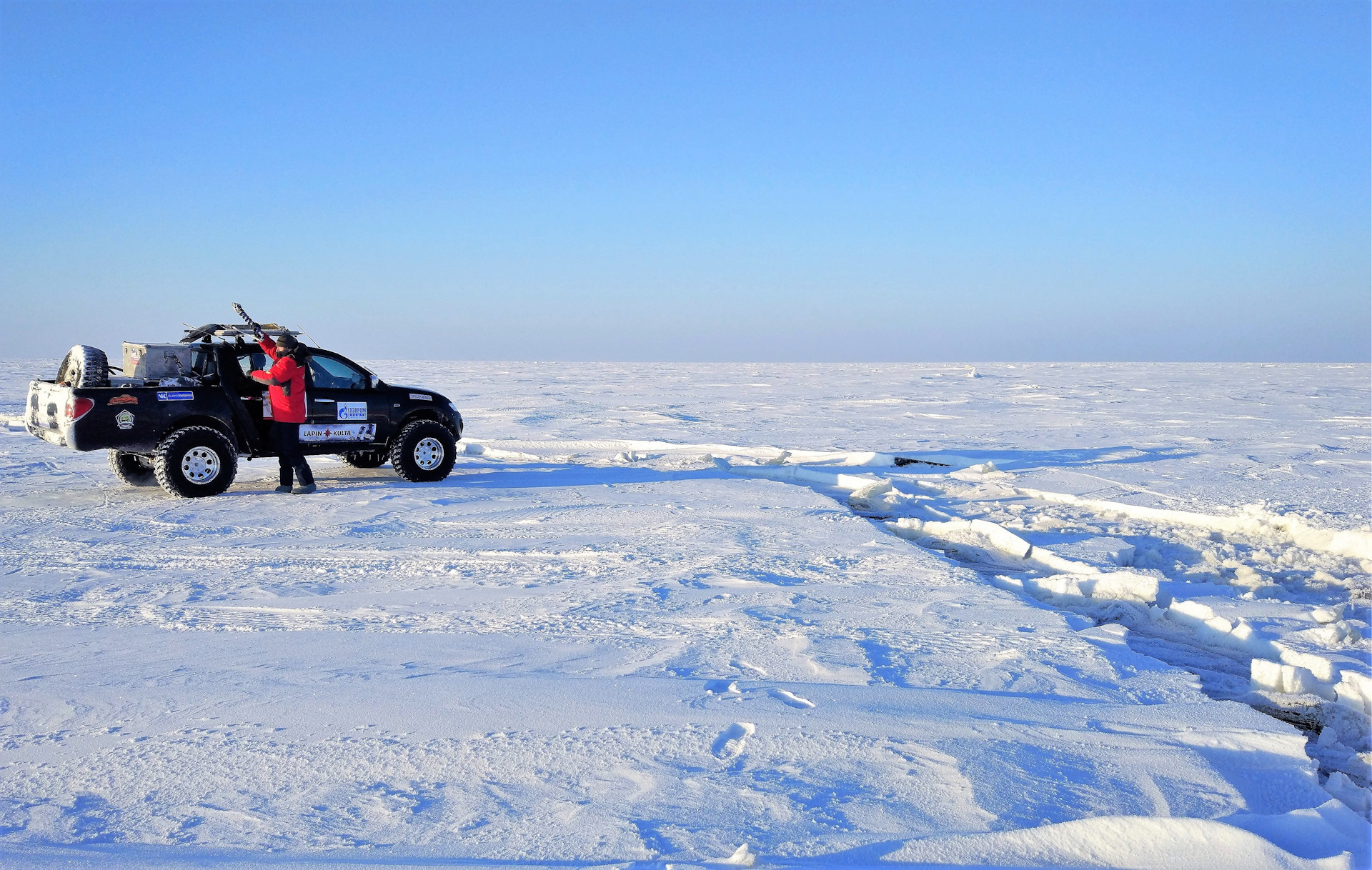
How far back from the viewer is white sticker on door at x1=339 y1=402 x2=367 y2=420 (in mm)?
10633

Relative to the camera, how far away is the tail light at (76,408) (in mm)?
8703

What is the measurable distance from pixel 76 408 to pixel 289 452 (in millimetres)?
1941

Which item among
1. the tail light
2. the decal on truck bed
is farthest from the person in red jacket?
the tail light

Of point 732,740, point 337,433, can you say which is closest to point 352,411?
point 337,433

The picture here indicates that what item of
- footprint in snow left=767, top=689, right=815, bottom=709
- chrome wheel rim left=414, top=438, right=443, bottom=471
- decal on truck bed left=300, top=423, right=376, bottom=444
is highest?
decal on truck bed left=300, top=423, right=376, bottom=444

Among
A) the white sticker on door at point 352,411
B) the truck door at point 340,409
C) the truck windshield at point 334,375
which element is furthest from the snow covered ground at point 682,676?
the truck windshield at point 334,375

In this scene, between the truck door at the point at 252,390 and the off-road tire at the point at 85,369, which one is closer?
the off-road tire at the point at 85,369

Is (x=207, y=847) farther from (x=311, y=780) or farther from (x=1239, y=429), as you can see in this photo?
(x=1239, y=429)

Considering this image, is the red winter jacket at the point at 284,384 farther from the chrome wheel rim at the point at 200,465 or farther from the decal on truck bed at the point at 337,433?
the chrome wheel rim at the point at 200,465

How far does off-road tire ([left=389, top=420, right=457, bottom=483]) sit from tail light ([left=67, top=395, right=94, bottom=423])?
3.16 meters

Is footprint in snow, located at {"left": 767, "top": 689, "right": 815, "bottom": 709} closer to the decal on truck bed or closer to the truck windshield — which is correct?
the decal on truck bed

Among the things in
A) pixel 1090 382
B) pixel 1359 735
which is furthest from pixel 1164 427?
pixel 1090 382

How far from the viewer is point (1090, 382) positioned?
46.0 metres

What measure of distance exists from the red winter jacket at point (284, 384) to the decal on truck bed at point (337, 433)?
543mm
